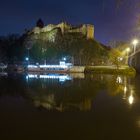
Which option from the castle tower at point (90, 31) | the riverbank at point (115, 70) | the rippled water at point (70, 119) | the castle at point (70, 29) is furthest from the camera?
the castle at point (70, 29)

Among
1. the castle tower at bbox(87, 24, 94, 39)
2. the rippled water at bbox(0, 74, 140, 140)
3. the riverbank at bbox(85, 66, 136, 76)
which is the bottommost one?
the rippled water at bbox(0, 74, 140, 140)

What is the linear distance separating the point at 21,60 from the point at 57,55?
13228 millimetres

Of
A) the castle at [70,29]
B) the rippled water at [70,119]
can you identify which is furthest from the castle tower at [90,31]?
the rippled water at [70,119]

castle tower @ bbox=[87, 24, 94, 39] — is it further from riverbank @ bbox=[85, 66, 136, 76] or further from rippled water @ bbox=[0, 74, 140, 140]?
rippled water @ bbox=[0, 74, 140, 140]

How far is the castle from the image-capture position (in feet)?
326

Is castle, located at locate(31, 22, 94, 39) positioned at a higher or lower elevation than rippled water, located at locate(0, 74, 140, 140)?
higher

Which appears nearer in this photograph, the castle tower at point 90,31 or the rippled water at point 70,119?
the rippled water at point 70,119

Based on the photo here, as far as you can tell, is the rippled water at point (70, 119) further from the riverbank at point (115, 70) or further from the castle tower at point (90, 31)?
the castle tower at point (90, 31)

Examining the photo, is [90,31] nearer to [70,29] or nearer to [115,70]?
[70,29]

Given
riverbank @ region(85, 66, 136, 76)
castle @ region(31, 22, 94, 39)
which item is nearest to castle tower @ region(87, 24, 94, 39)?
castle @ region(31, 22, 94, 39)

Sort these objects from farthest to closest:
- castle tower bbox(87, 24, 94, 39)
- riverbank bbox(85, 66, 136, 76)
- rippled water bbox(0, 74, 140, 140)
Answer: castle tower bbox(87, 24, 94, 39) < riverbank bbox(85, 66, 136, 76) < rippled water bbox(0, 74, 140, 140)

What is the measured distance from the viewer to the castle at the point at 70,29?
99.3m

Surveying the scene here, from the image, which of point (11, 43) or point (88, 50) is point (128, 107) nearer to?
point (88, 50)

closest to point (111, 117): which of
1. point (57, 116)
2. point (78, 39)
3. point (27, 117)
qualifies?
point (57, 116)
